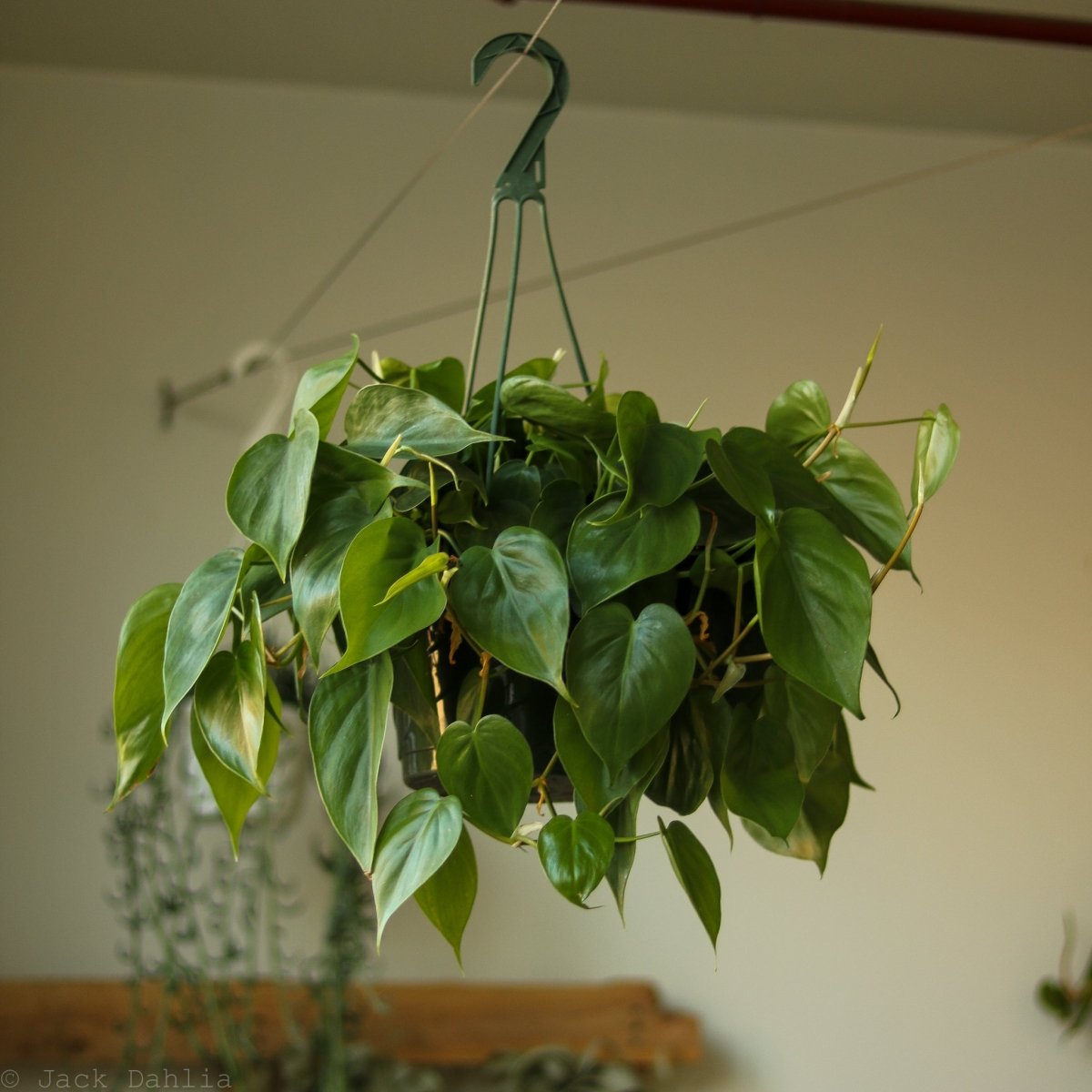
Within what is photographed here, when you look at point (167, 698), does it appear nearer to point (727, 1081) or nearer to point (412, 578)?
point (412, 578)

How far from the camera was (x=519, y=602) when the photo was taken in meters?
0.62

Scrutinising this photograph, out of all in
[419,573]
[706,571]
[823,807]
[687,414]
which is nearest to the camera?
[419,573]

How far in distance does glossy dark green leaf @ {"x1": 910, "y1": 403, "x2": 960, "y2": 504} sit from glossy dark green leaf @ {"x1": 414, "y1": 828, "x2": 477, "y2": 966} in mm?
301

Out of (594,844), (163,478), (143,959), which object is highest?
(163,478)

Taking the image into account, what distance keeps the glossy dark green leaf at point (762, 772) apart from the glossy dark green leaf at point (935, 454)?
0.50 feet

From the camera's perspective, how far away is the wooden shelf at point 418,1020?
1780 mm

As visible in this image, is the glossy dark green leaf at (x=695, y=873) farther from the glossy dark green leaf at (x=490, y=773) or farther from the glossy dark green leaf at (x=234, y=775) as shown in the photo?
the glossy dark green leaf at (x=234, y=775)

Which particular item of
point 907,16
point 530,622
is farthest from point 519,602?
point 907,16

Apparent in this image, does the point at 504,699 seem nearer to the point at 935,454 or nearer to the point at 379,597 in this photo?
the point at 379,597

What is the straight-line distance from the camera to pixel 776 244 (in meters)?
2.38

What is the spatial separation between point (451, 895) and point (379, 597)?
0.54 ft

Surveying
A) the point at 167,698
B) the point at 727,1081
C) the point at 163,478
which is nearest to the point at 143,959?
the point at 163,478

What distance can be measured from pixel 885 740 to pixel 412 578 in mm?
1722

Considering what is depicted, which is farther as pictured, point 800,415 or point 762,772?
point 800,415
